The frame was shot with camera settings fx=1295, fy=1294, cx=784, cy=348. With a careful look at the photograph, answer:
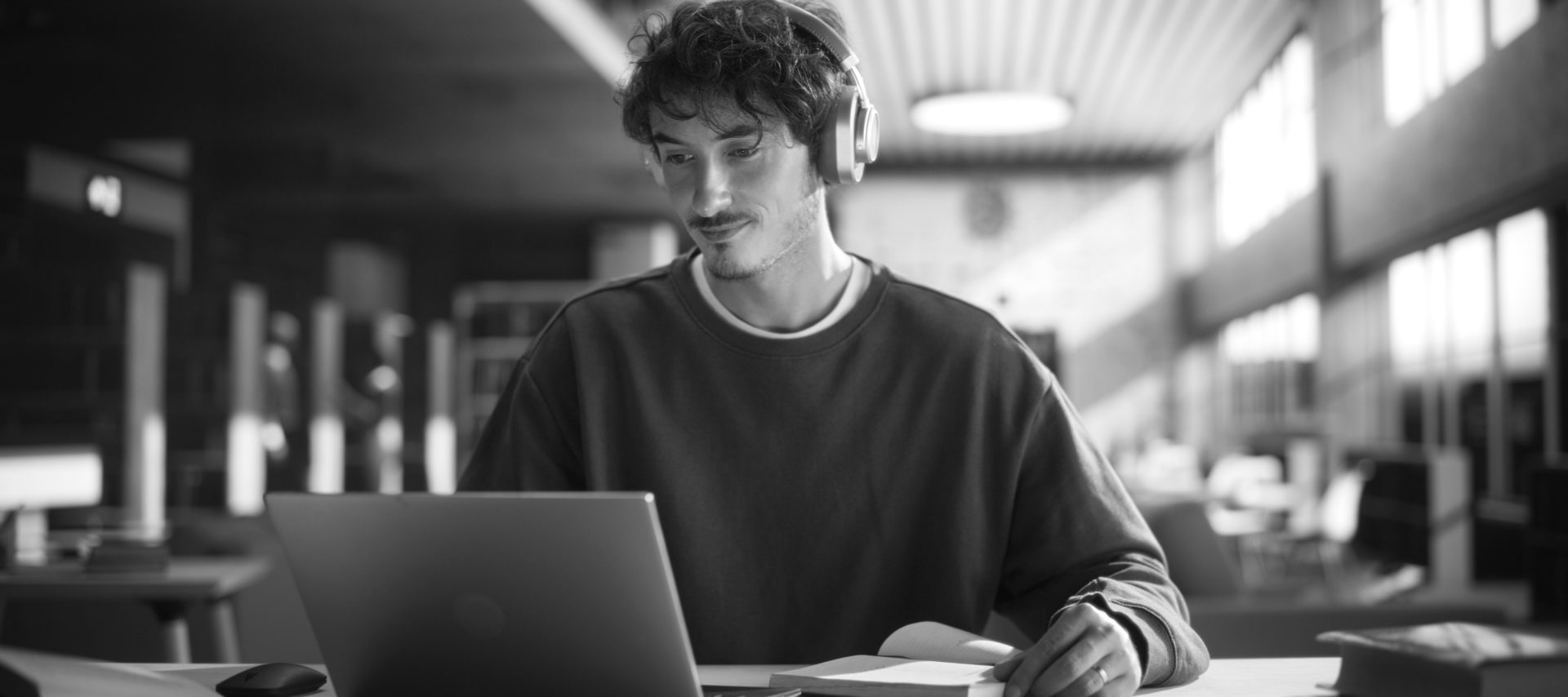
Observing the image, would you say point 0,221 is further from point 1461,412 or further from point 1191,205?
point 1191,205

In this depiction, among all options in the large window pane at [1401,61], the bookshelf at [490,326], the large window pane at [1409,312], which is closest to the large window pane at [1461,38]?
the large window pane at [1401,61]

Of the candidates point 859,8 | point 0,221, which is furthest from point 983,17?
point 0,221

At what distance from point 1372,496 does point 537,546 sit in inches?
291

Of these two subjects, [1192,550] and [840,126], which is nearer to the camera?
[840,126]

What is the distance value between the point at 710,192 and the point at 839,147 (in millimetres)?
190

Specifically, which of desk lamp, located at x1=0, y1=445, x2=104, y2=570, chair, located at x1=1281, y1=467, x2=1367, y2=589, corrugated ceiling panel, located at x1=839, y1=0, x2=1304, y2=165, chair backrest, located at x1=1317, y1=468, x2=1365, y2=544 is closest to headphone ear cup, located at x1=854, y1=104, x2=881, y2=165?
desk lamp, located at x1=0, y1=445, x2=104, y2=570

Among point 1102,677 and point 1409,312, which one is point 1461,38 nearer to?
point 1409,312

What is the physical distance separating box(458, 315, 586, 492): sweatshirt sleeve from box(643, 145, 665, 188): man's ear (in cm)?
19

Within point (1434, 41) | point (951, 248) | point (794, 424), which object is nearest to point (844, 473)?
point (794, 424)

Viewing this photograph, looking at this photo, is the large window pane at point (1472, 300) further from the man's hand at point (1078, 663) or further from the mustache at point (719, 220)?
the man's hand at point (1078, 663)

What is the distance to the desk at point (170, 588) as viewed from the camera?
253 cm

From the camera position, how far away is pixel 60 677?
0.73 meters

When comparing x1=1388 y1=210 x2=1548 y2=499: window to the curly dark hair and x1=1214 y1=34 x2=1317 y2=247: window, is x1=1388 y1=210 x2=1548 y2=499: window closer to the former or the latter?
x1=1214 y1=34 x2=1317 y2=247: window

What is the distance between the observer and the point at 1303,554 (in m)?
9.80
